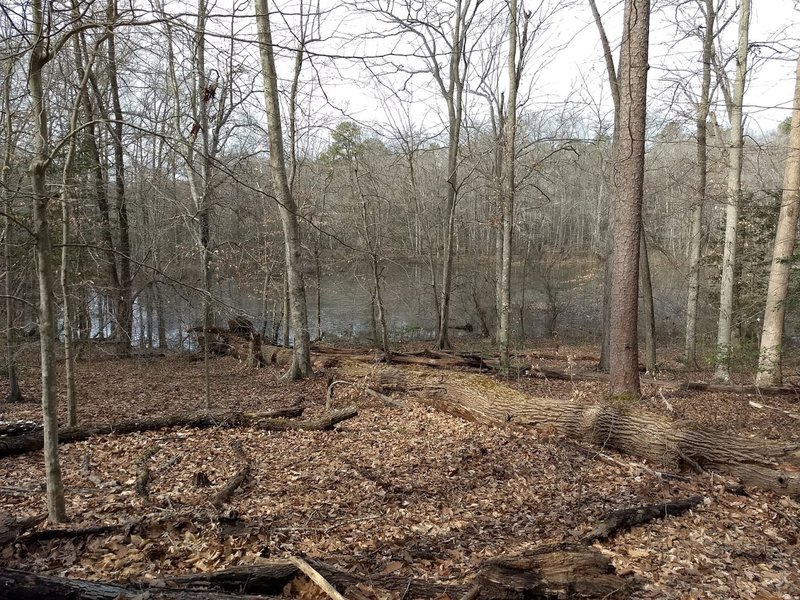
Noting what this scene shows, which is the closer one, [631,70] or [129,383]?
[631,70]

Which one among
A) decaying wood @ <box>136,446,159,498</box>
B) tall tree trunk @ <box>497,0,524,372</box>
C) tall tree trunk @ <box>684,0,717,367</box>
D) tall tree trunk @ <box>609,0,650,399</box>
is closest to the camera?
decaying wood @ <box>136,446,159,498</box>

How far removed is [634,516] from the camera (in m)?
4.16

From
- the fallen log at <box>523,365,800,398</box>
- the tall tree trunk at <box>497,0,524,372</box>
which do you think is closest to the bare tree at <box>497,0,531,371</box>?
the tall tree trunk at <box>497,0,524,372</box>

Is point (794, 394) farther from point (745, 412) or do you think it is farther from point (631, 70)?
point (631, 70)

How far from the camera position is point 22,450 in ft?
18.1

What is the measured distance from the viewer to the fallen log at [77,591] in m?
2.52

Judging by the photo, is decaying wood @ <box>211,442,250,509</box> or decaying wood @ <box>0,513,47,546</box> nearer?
decaying wood @ <box>0,513,47,546</box>

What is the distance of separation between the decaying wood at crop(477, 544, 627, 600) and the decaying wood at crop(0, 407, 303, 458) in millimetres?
4523

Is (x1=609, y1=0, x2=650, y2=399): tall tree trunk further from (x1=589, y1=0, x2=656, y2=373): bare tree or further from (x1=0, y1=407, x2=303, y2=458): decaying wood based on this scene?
(x1=0, y1=407, x2=303, y2=458): decaying wood

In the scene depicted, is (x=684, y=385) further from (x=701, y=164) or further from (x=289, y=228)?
(x=289, y=228)

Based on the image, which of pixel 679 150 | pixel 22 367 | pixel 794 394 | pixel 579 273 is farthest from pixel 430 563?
pixel 579 273

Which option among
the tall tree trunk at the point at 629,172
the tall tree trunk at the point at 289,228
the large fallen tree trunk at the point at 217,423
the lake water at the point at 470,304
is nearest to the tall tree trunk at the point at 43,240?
the large fallen tree trunk at the point at 217,423

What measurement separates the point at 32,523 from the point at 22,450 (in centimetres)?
255

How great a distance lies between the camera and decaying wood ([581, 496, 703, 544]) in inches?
153
